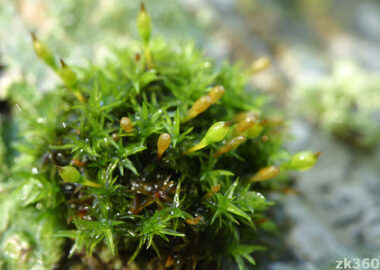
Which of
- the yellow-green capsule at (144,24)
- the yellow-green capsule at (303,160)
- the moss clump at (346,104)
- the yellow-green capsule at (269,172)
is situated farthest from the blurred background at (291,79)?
the yellow-green capsule at (144,24)

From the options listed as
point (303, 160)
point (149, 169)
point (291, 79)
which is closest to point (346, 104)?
point (291, 79)

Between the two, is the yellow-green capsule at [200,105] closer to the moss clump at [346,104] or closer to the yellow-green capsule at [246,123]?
the yellow-green capsule at [246,123]

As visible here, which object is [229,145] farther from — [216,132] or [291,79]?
[291,79]

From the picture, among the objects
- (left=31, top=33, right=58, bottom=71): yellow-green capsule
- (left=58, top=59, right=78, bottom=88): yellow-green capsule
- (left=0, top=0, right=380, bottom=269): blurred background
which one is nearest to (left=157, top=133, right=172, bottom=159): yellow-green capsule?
(left=58, top=59, right=78, bottom=88): yellow-green capsule

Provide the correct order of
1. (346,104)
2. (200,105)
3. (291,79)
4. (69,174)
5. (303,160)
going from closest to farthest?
(69,174) < (200,105) < (303,160) < (346,104) < (291,79)

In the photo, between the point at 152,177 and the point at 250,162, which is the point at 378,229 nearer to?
the point at 250,162
